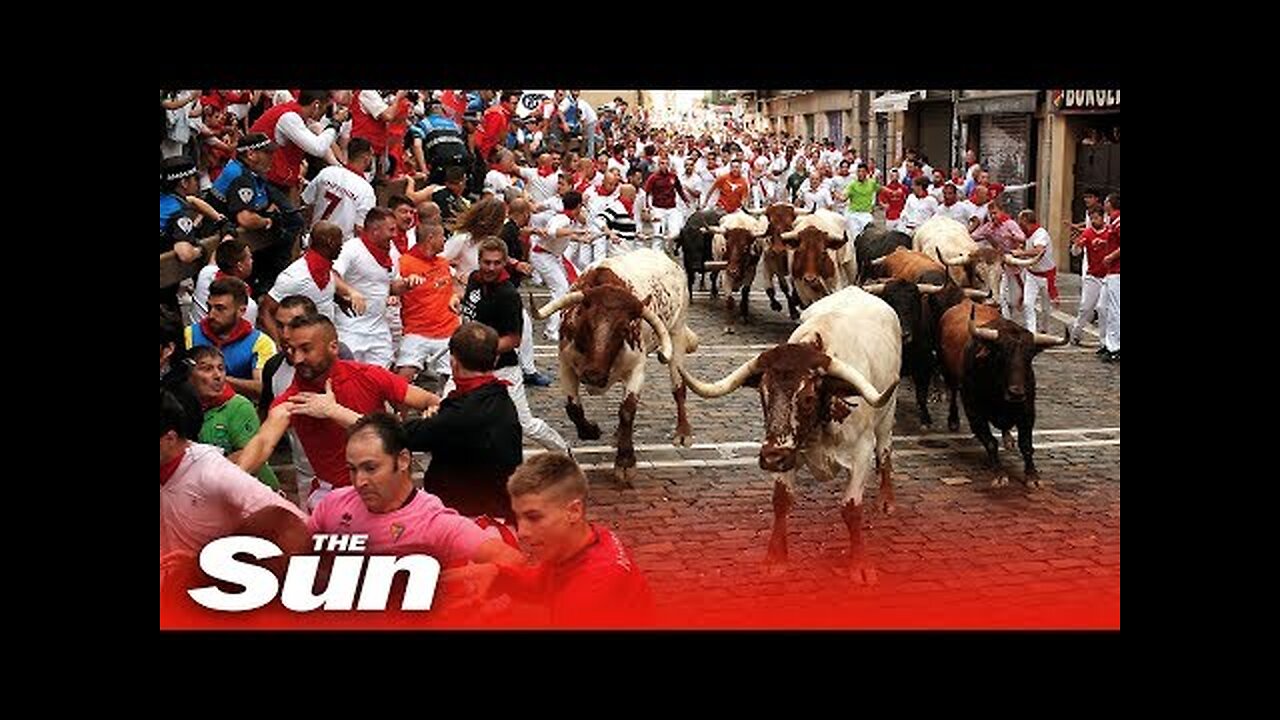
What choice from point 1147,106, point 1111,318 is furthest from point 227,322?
point 1111,318

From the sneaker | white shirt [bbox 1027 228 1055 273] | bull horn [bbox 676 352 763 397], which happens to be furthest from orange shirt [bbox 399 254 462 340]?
white shirt [bbox 1027 228 1055 273]

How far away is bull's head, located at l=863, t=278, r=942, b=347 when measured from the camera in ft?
38.8

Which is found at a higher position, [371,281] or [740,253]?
[740,253]

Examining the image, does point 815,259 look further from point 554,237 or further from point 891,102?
point 891,102

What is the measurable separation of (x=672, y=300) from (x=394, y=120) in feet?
13.2

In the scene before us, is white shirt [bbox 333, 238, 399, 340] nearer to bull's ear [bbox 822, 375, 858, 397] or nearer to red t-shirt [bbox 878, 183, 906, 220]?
bull's ear [bbox 822, 375, 858, 397]

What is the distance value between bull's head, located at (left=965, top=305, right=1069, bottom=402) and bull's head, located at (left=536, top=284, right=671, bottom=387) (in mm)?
2520

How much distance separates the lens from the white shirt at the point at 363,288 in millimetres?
9383

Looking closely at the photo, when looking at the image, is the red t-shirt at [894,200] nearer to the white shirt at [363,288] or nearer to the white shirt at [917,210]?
the white shirt at [917,210]

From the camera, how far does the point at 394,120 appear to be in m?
13.4

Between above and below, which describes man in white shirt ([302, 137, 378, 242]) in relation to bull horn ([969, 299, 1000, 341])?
above

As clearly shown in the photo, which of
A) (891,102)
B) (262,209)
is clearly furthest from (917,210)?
(262,209)

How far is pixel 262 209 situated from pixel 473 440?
4992mm

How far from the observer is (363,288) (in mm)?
9461
